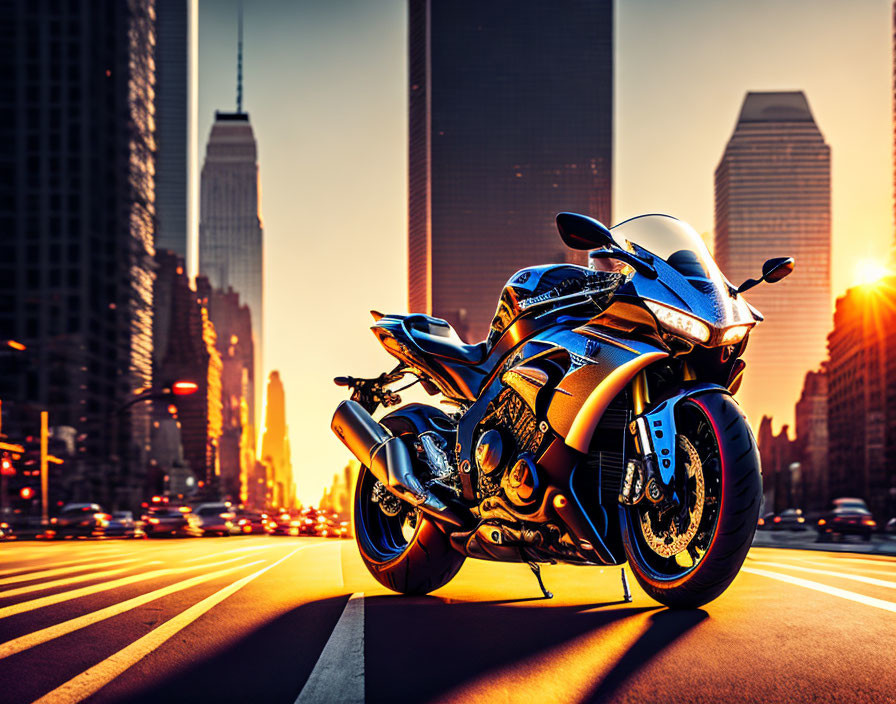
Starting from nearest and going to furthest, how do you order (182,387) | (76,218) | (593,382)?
(593,382) → (182,387) → (76,218)

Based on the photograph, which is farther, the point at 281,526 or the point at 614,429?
the point at 281,526

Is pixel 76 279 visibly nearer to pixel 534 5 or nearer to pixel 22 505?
pixel 22 505

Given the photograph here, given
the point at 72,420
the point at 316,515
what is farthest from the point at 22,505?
the point at 316,515

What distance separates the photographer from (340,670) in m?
3.58

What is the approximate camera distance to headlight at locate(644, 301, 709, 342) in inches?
175

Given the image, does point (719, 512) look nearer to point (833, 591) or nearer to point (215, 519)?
point (833, 591)

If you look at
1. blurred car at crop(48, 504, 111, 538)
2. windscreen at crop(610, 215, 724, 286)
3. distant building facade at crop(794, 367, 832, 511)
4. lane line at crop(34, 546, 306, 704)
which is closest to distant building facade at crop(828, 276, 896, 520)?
distant building facade at crop(794, 367, 832, 511)

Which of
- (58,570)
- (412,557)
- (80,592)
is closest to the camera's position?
(412,557)

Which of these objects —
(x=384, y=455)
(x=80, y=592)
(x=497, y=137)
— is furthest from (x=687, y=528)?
(x=497, y=137)

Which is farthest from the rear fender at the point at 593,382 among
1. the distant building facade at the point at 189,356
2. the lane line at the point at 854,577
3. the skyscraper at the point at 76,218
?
the distant building facade at the point at 189,356

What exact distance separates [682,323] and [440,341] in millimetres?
2472

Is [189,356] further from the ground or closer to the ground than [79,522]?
further from the ground

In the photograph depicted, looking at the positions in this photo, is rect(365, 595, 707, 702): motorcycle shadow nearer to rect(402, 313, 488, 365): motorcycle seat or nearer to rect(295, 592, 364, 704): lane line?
rect(295, 592, 364, 704): lane line

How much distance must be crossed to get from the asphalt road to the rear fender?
915 millimetres
